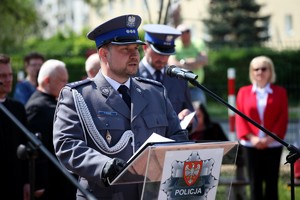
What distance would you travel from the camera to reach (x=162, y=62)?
8.19 meters

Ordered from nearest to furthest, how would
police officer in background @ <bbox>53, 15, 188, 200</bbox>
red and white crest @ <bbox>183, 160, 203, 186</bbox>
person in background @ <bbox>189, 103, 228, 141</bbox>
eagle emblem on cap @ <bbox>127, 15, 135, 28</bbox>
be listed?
red and white crest @ <bbox>183, 160, 203, 186</bbox> < police officer in background @ <bbox>53, 15, 188, 200</bbox> < eagle emblem on cap @ <bbox>127, 15, 135, 28</bbox> < person in background @ <bbox>189, 103, 228, 141</bbox>

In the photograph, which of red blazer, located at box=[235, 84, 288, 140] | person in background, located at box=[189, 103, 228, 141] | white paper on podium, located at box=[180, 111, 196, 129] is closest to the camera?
white paper on podium, located at box=[180, 111, 196, 129]

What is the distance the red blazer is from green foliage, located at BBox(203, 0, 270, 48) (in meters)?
25.1

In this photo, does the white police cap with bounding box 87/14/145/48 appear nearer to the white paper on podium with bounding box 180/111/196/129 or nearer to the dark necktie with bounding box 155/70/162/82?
the white paper on podium with bounding box 180/111/196/129

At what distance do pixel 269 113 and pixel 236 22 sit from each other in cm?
2644

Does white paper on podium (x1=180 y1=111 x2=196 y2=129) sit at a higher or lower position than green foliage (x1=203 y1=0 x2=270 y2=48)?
higher

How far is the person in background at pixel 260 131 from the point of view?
1020 centimetres

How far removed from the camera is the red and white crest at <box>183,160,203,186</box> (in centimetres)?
508

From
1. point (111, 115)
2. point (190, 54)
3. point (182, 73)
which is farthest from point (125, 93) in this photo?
point (190, 54)

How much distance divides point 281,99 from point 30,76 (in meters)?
3.23

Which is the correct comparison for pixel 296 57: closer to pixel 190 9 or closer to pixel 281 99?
pixel 281 99

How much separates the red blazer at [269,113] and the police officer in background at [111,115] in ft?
15.1

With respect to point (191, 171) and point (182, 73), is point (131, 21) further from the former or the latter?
point (191, 171)

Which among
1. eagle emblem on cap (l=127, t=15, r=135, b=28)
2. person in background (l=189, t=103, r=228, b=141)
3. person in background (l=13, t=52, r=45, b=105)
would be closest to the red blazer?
person in background (l=189, t=103, r=228, b=141)
